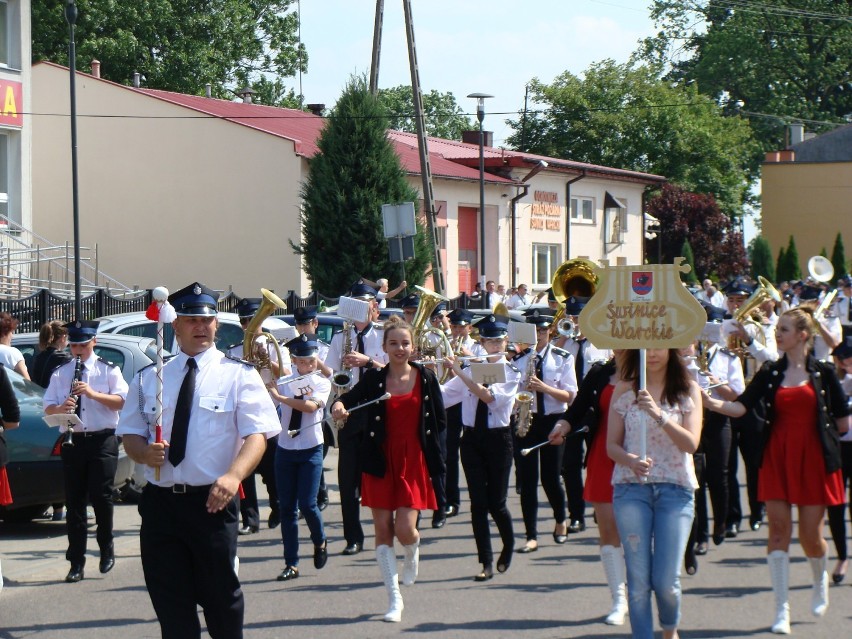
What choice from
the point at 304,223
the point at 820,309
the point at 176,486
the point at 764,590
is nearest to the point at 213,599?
the point at 176,486

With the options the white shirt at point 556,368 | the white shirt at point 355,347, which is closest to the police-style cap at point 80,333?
the white shirt at point 355,347

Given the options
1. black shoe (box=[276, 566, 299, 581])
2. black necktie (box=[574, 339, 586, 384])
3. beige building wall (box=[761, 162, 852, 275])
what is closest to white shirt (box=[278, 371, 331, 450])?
black shoe (box=[276, 566, 299, 581])

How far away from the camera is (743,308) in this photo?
459 inches

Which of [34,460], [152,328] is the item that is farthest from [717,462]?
[152,328]

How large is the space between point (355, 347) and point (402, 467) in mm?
3365

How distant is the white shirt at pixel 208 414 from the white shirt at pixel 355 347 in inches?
195

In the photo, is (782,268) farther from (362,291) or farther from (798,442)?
(798,442)

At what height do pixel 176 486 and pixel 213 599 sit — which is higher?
pixel 176 486

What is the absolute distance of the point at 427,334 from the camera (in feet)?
37.2

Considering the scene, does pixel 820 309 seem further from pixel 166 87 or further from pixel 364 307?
pixel 166 87

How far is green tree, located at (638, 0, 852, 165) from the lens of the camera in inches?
2741

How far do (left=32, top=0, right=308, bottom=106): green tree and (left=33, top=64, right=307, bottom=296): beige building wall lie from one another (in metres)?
11.6

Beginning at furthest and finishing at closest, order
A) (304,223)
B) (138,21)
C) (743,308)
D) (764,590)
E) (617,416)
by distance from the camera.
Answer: (138,21) → (304,223) → (743,308) → (764,590) → (617,416)

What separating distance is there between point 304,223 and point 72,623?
21986 millimetres
